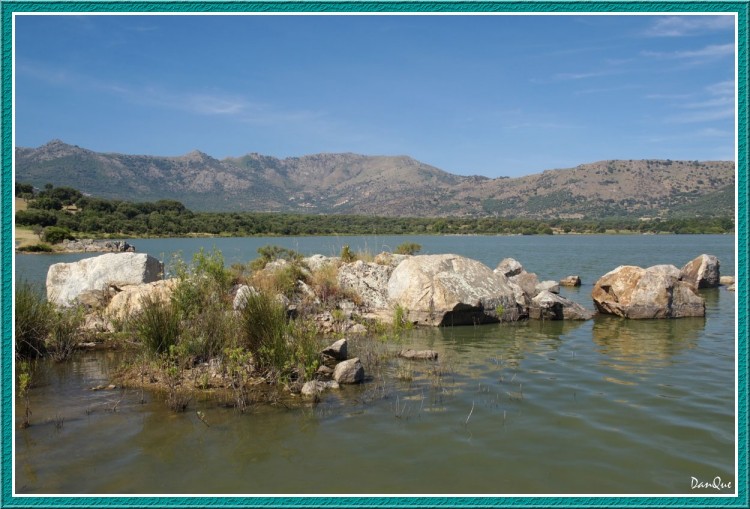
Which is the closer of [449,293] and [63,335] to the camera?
[63,335]

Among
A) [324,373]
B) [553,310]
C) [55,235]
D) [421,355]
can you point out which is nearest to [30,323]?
[324,373]

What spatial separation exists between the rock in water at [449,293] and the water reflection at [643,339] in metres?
2.83

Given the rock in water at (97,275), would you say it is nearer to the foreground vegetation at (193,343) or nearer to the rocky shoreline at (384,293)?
the rocky shoreline at (384,293)

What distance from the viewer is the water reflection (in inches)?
456

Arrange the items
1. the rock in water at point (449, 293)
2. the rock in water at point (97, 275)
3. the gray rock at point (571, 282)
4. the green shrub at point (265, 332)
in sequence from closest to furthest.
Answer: the green shrub at point (265, 332), the rock in water at point (97, 275), the rock in water at point (449, 293), the gray rock at point (571, 282)

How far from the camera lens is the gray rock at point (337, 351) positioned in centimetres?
1088

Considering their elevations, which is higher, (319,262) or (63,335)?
(319,262)

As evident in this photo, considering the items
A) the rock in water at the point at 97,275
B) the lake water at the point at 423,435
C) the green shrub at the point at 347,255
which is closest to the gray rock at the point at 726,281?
the lake water at the point at 423,435

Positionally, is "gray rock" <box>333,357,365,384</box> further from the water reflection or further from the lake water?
the water reflection

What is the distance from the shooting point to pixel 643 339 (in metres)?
13.9

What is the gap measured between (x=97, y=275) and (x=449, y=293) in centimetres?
1001

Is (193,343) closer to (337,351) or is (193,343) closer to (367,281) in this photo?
(337,351)
